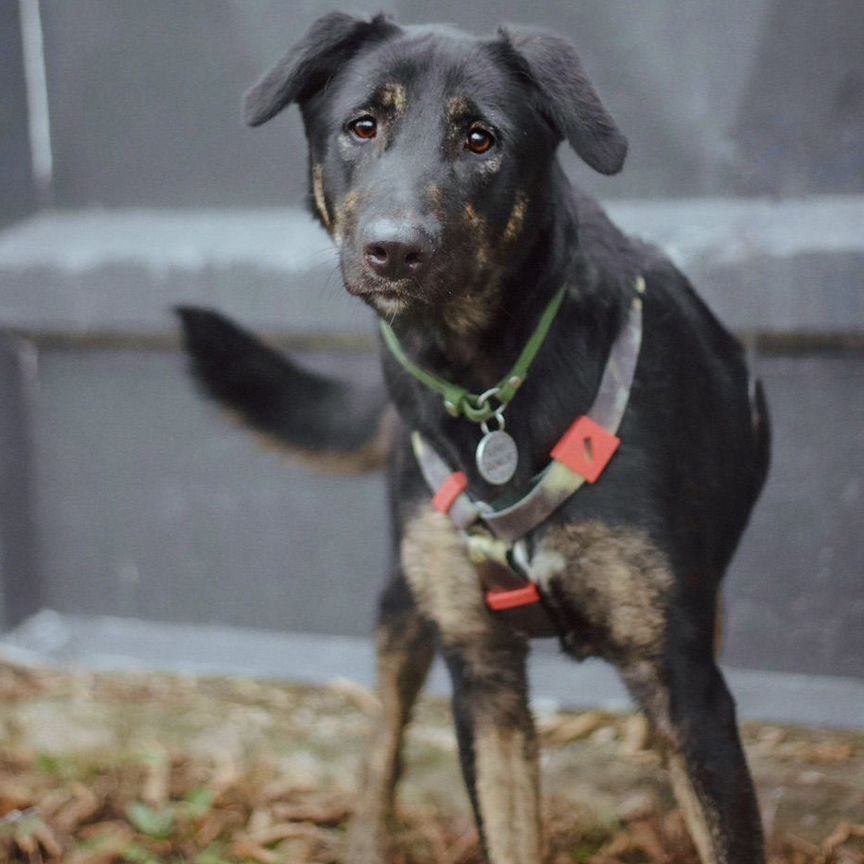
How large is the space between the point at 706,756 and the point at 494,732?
50 cm

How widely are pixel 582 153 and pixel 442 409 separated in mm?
630

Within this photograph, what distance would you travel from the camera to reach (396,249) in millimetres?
2211

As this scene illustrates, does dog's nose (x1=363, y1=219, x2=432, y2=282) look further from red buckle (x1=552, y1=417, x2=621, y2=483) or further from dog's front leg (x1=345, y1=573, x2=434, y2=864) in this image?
dog's front leg (x1=345, y1=573, x2=434, y2=864)

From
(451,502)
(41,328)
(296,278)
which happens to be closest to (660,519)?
(451,502)

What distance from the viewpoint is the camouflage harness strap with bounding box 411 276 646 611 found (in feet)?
8.14

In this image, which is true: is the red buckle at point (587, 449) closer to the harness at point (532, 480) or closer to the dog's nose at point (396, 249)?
the harness at point (532, 480)

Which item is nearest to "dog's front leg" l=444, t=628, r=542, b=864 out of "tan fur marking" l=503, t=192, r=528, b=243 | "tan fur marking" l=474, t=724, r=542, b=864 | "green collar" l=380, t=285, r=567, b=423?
"tan fur marking" l=474, t=724, r=542, b=864

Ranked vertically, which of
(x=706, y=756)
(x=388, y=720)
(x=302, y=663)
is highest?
(x=706, y=756)

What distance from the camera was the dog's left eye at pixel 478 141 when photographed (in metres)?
2.40

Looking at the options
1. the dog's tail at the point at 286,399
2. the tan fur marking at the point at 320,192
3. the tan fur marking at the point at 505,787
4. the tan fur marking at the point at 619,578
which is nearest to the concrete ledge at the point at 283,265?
the dog's tail at the point at 286,399

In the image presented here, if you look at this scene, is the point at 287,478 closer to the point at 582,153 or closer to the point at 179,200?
the point at 179,200

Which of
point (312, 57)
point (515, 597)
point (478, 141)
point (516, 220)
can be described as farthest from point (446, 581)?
point (312, 57)

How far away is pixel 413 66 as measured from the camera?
7.97 ft

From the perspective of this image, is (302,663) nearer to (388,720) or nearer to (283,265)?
(388,720)
